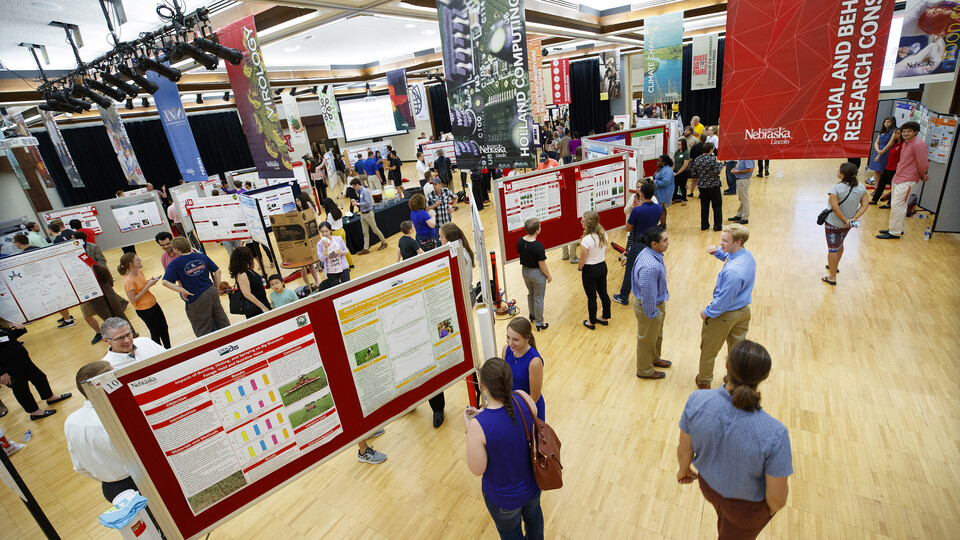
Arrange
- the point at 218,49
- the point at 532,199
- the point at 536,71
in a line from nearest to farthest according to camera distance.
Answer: the point at 218,49, the point at 532,199, the point at 536,71

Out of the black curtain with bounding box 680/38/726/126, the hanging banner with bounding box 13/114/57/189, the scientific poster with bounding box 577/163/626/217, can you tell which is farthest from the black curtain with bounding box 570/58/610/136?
the hanging banner with bounding box 13/114/57/189

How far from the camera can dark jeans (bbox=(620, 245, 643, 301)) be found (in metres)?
4.75

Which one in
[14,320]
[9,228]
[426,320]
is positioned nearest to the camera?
[426,320]

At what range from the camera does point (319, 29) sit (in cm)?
803

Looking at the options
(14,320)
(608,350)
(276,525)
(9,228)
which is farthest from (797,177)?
(9,228)

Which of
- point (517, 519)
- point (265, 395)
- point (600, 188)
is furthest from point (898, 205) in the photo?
point (265, 395)

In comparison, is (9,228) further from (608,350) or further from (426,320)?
(608,350)

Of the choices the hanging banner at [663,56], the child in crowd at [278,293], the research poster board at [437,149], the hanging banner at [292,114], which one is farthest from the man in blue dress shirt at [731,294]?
the research poster board at [437,149]

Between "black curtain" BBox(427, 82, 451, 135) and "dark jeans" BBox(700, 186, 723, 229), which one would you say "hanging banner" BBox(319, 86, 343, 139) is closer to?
"dark jeans" BBox(700, 186, 723, 229)

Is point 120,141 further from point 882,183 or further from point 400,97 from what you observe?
point 882,183

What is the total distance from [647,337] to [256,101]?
4.88 m

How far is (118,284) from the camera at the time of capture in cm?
963

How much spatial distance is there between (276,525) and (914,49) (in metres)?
9.61

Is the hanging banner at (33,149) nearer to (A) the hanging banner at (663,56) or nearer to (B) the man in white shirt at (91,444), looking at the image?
(B) the man in white shirt at (91,444)
